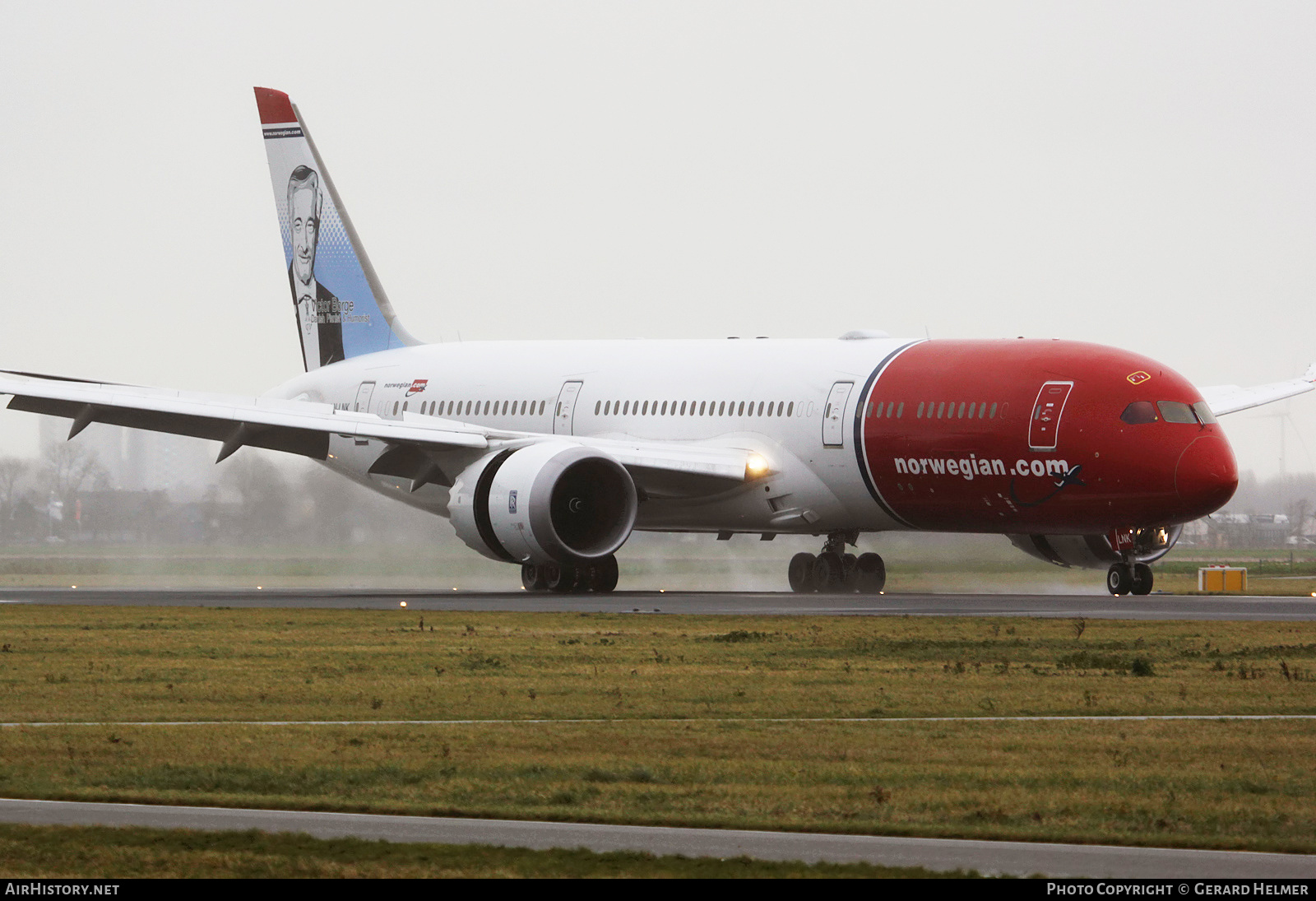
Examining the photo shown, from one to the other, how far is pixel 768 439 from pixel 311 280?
1563 centimetres

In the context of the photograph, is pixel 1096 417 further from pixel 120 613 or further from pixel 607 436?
pixel 120 613

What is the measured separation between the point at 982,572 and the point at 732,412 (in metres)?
7.19

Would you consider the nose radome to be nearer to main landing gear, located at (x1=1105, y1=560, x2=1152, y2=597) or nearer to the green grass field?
main landing gear, located at (x1=1105, y1=560, x2=1152, y2=597)

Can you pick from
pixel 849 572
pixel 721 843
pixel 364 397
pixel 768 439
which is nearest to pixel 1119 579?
pixel 849 572

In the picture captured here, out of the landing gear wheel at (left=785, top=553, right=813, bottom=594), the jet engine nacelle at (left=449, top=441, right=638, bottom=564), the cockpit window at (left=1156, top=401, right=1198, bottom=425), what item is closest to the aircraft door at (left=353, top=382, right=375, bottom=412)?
the jet engine nacelle at (left=449, top=441, right=638, bottom=564)

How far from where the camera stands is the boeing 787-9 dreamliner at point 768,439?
33.6 metres

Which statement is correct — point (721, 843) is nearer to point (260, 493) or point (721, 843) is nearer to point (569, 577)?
point (569, 577)

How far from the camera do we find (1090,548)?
125ft

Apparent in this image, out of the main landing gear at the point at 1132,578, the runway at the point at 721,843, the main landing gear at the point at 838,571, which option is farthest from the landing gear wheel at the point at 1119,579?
the runway at the point at 721,843

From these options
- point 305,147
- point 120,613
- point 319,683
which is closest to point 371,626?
point 120,613

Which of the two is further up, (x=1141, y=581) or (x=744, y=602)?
(x=744, y=602)

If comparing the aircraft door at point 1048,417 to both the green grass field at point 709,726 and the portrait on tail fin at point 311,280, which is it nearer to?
the green grass field at point 709,726

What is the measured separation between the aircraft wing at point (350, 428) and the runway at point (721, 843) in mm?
24437

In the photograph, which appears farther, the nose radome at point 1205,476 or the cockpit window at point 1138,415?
the cockpit window at point 1138,415
